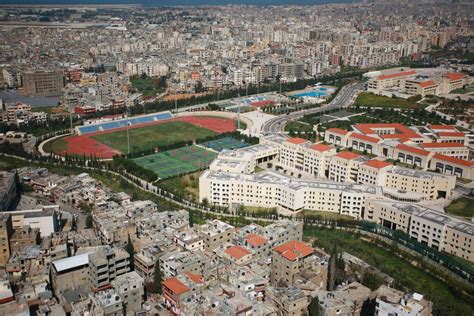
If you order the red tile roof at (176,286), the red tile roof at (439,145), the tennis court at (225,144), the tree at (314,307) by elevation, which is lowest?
the tennis court at (225,144)

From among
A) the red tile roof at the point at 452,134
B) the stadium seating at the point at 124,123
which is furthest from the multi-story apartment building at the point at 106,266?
the red tile roof at the point at 452,134

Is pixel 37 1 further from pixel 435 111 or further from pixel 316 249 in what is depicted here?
pixel 316 249

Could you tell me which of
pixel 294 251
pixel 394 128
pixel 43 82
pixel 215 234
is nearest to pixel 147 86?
pixel 43 82

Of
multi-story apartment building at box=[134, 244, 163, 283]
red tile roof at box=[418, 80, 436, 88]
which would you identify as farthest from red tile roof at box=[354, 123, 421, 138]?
multi-story apartment building at box=[134, 244, 163, 283]

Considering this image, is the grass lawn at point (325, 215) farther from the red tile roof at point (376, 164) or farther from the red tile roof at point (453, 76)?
the red tile roof at point (453, 76)

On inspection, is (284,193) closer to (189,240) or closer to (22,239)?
(189,240)

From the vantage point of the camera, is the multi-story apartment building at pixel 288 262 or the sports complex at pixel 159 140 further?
the sports complex at pixel 159 140
